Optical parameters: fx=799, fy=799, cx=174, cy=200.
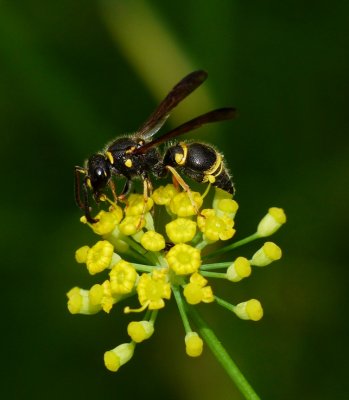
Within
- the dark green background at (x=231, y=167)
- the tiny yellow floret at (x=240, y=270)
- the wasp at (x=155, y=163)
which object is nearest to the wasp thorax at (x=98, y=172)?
the wasp at (x=155, y=163)

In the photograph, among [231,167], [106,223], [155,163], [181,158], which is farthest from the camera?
[231,167]

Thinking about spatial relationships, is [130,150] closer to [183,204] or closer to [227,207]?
[183,204]

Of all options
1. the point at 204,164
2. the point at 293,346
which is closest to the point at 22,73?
the point at 204,164

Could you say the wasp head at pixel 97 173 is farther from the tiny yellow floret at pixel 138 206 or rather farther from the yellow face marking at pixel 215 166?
the yellow face marking at pixel 215 166

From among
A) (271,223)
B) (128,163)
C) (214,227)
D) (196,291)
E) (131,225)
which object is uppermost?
→ (128,163)

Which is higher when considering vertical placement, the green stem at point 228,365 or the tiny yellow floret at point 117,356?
the tiny yellow floret at point 117,356

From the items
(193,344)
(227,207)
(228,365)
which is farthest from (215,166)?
(228,365)

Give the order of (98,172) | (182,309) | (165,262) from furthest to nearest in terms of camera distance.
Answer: (98,172), (165,262), (182,309)
